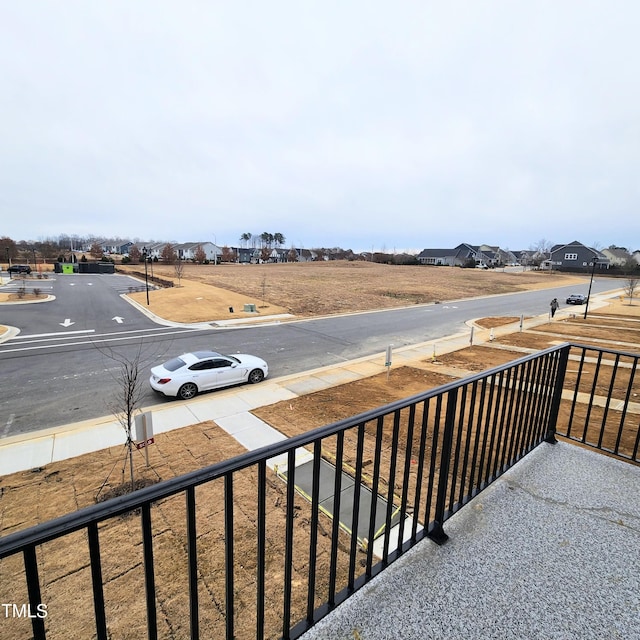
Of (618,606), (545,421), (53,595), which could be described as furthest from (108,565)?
(545,421)

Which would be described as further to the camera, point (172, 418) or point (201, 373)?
point (201, 373)

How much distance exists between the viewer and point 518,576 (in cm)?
274

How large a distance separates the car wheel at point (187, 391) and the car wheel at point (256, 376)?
1916 millimetres

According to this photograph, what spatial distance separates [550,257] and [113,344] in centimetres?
11233

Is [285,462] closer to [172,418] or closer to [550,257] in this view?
[172,418]

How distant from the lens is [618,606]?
2500 millimetres

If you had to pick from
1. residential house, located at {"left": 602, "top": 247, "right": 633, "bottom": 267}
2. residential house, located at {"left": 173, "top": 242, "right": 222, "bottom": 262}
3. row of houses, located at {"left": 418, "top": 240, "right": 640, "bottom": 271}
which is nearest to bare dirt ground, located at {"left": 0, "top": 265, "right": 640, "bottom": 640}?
row of houses, located at {"left": 418, "top": 240, "right": 640, "bottom": 271}

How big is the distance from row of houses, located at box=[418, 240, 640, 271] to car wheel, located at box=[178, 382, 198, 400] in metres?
92.3

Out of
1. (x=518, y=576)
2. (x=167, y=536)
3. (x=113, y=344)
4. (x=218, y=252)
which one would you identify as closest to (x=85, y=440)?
(x=167, y=536)

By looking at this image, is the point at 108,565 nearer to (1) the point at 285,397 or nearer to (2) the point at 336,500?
(2) the point at 336,500

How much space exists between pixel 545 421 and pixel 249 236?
16004 cm

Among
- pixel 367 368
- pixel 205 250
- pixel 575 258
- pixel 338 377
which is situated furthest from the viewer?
pixel 205 250

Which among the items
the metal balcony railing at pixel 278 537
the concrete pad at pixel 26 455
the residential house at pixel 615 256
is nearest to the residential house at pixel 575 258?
the residential house at pixel 615 256

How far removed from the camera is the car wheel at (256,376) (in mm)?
12195
